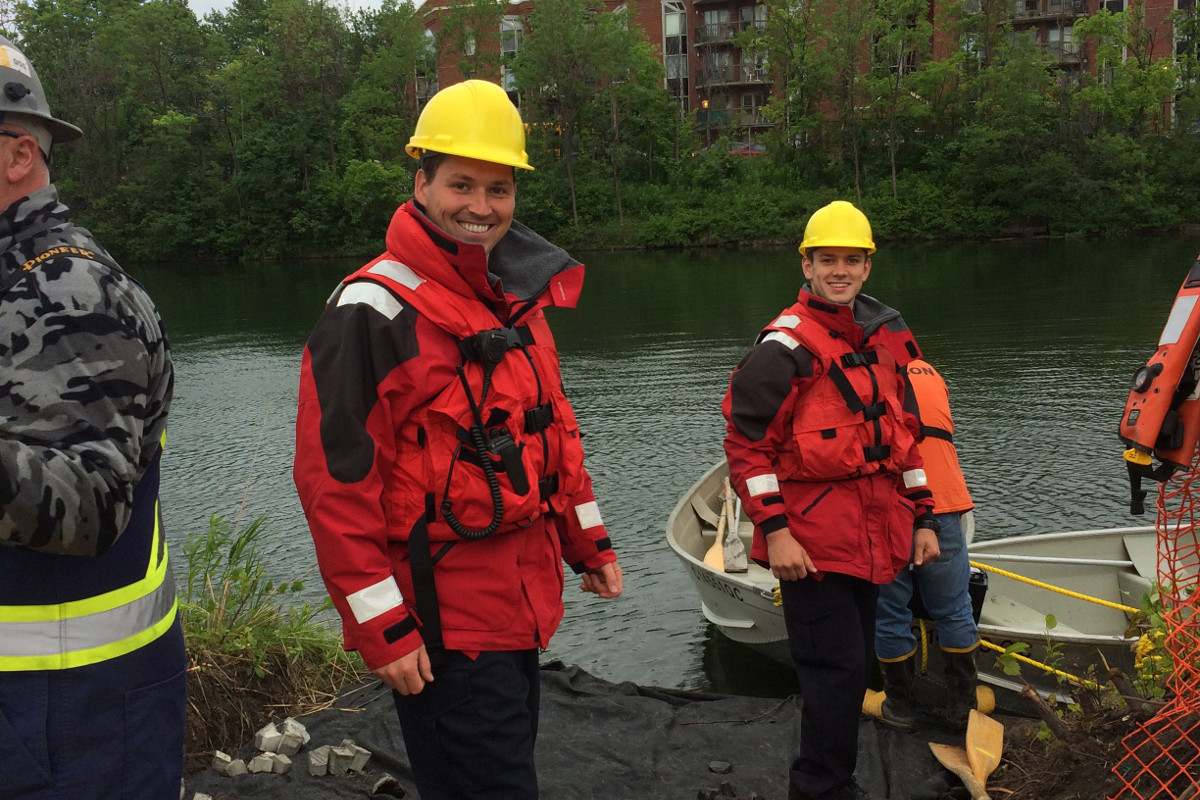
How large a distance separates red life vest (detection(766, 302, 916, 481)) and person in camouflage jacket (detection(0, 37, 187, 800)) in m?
2.20

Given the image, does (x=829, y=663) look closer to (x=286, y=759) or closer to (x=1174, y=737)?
(x=1174, y=737)

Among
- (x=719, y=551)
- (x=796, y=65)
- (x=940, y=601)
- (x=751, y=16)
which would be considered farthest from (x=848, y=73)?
(x=940, y=601)

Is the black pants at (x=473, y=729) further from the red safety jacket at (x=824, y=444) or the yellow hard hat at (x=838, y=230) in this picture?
the yellow hard hat at (x=838, y=230)

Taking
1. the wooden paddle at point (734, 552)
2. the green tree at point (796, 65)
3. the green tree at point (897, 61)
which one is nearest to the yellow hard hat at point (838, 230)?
the wooden paddle at point (734, 552)

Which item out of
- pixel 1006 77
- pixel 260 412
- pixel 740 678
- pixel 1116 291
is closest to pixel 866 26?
pixel 1006 77

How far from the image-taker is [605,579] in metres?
2.86

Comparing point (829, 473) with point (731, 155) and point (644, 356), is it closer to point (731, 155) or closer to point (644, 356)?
point (644, 356)

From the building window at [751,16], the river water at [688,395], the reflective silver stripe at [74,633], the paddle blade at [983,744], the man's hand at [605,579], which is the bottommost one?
the river water at [688,395]

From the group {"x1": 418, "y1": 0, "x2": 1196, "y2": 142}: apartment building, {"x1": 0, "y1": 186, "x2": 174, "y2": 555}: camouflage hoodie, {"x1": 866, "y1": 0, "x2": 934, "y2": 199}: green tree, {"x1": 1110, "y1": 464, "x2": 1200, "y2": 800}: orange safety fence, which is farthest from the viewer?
{"x1": 418, "y1": 0, "x2": 1196, "y2": 142}: apartment building

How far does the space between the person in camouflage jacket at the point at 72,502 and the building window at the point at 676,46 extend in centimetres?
5750

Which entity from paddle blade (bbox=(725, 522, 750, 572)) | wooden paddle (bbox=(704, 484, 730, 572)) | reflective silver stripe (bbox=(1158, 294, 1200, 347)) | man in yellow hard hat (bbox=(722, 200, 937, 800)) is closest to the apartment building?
wooden paddle (bbox=(704, 484, 730, 572))

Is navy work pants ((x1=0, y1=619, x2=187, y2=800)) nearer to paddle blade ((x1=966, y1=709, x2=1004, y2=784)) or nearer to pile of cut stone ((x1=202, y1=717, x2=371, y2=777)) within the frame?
pile of cut stone ((x1=202, y1=717, x2=371, y2=777))

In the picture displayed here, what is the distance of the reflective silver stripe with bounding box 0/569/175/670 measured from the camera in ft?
6.13

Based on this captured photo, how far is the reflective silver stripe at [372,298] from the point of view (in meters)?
2.32
